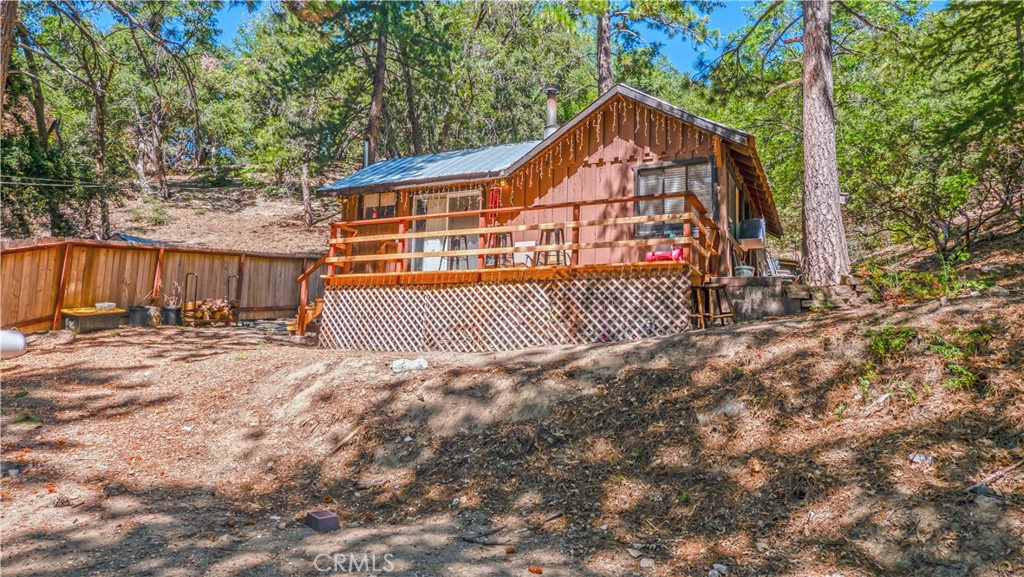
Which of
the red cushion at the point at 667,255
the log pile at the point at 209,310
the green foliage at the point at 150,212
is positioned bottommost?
the log pile at the point at 209,310

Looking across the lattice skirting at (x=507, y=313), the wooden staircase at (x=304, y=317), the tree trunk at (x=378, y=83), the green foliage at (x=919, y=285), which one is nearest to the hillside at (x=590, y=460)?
the green foliage at (x=919, y=285)

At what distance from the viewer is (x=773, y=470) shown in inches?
163

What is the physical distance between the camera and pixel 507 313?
9562 mm

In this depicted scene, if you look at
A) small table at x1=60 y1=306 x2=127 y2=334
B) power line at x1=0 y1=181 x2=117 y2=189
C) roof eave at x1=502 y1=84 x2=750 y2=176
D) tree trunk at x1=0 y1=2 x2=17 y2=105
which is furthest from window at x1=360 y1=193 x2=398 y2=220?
power line at x1=0 y1=181 x2=117 y2=189

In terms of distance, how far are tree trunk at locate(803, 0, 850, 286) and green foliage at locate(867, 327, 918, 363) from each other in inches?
155

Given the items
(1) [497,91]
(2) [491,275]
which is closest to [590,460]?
(2) [491,275]

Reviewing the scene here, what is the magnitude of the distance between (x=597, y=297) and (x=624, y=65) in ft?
54.8

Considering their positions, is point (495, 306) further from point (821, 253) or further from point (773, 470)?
point (773, 470)

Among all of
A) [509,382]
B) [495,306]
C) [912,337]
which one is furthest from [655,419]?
[495,306]

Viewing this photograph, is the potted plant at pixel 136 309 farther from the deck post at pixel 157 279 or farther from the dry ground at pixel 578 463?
the dry ground at pixel 578 463

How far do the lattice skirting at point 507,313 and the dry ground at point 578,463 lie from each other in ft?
5.16

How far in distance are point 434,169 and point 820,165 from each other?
29.0 ft

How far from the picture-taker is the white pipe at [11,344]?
151 centimetres

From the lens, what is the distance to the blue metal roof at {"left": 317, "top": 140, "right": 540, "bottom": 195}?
13.5 m
